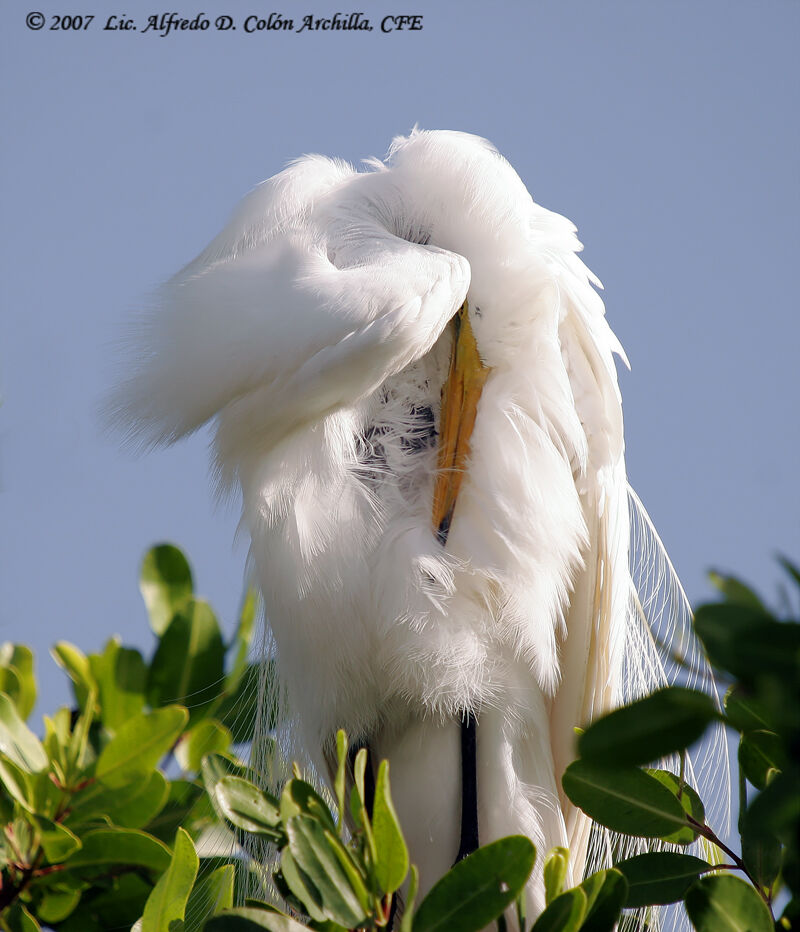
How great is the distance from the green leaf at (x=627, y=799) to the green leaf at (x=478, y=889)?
0.52 ft

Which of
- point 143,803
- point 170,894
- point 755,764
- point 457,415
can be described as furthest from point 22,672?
point 755,764

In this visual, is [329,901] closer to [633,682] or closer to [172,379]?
[172,379]

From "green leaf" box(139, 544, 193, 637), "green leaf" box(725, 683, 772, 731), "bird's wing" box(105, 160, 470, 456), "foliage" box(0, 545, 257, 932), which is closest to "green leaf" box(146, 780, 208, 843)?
"foliage" box(0, 545, 257, 932)

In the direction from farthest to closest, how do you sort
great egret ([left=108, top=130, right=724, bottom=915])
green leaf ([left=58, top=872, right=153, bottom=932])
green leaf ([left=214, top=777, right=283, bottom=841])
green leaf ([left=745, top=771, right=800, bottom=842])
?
great egret ([left=108, top=130, right=724, bottom=915]) < green leaf ([left=58, top=872, right=153, bottom=932]) < green leaf ([left=214, top=777, right=283, bottom=841]) < green leaf ([left=745, top=771, right=800, bottom=842])

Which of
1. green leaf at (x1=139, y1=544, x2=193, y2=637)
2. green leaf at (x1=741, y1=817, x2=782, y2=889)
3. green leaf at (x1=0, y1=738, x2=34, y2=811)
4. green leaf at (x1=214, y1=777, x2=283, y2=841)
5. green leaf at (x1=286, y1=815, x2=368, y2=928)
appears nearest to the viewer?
green leaf at (x1=286, y1=815, x2=368, y2=928)

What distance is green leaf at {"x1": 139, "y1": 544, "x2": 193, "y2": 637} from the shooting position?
2045 mm

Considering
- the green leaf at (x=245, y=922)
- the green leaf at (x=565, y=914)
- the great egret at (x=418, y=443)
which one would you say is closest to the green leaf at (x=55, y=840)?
the green leaf at (x=245, y=922)

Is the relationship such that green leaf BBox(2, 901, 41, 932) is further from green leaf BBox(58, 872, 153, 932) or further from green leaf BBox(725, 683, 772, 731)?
green leaf BBox(725, 683, 772, 731)

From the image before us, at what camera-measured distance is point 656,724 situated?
569mm

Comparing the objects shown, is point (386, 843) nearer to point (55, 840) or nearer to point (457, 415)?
point (55, 840)

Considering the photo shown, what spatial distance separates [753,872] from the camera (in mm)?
1204

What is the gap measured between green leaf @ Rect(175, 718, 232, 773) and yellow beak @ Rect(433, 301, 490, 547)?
0.58 meters

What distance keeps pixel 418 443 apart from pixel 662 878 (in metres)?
0.86

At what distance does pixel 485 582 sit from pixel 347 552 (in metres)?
0.23
